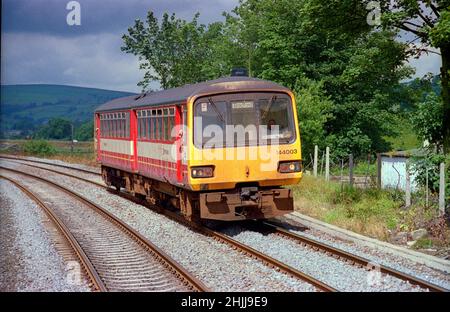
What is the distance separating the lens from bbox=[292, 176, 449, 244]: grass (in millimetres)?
12844

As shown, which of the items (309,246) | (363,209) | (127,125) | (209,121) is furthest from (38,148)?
(309,246)

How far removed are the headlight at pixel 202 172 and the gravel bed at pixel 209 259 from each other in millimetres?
1312

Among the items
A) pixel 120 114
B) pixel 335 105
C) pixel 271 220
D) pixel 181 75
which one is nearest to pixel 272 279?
pixel 271 220

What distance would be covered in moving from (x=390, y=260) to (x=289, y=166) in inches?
138

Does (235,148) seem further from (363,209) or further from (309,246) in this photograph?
(363,209)

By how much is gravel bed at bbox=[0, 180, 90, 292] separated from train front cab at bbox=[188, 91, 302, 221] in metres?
3.26

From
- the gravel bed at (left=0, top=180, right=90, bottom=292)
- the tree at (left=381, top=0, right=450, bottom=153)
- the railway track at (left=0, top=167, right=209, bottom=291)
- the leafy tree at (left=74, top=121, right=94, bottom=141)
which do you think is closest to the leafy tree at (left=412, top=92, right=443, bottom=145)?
the tree at (left=381, top=0, right=450, bottom=153)

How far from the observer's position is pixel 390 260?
10430mm

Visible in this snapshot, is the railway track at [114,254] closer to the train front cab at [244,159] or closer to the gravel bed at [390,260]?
the train front cab at [244,159]

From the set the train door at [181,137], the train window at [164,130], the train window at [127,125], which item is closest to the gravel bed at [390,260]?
the train door at [181,137]

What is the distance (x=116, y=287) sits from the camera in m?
9.12

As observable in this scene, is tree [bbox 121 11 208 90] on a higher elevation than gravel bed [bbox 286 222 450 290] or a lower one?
higher

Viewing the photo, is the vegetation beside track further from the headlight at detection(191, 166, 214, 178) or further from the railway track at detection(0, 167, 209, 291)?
the railway track at detection(0, 167, 209, 291)

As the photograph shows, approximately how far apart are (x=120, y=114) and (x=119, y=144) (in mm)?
998
